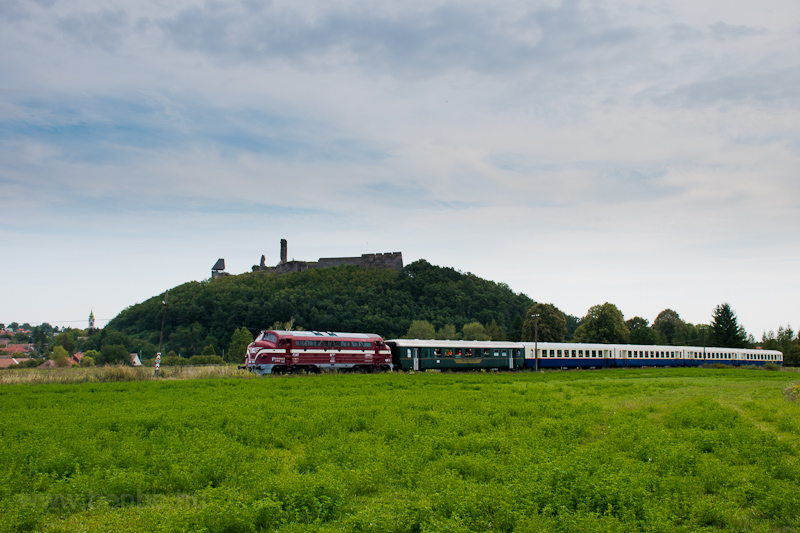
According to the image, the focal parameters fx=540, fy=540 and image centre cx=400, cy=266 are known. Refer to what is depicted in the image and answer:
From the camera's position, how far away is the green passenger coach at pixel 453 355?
4350cm

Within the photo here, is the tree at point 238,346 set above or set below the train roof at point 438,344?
below

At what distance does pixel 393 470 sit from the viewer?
31.4ft

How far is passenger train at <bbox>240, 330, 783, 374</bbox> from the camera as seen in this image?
3706 centimetres

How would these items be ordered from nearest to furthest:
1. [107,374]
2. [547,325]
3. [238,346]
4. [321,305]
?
[107,374] < [238,346] < [547,325] < [321,305]

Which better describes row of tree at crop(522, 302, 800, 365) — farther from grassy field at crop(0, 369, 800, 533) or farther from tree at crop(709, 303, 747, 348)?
grassy field at crop(0, 369, 800, 533)

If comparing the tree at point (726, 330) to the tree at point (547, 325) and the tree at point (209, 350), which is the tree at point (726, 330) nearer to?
the tree at point (547, 325)

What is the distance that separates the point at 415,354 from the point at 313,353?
30.6 feet

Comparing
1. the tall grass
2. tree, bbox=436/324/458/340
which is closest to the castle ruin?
tree, bbox=436/324/458/340

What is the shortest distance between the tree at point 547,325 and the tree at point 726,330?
29.0 meters

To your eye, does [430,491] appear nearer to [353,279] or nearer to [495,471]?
[495,471]

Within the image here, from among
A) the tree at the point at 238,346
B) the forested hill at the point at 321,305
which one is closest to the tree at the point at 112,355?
the forested hill at the point at 321,305

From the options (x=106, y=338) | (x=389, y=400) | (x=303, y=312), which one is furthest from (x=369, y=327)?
(x=389, y=400)

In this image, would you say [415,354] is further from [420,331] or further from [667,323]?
[667,323]

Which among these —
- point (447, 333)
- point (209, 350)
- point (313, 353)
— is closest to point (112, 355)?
point (209, 350)
